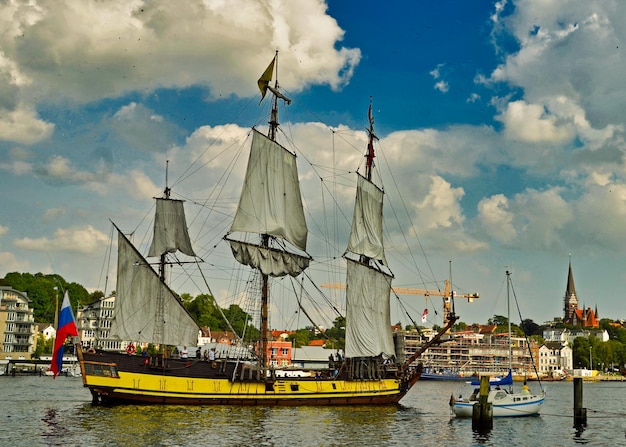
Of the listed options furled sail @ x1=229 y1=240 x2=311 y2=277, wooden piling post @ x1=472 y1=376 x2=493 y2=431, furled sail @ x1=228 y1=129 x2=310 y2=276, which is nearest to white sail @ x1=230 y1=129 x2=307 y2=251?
furled sail @ x1=228 y1=129 x2=310 y2=276

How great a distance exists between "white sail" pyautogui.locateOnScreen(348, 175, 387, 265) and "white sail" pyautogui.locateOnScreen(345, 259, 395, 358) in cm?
198

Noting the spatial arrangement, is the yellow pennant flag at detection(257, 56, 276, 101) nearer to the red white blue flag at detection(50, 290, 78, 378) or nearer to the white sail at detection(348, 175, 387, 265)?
the white sail at detection(348, 175, 387, 265)

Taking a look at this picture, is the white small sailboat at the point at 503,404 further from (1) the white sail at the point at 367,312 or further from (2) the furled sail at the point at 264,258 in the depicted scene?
(2) the furled sail at the point at 264,258

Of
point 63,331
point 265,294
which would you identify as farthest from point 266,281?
point 63,331

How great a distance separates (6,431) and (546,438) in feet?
120

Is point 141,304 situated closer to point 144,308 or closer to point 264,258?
point 144,308

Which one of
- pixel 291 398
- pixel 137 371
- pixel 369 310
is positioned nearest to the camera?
pixel 137 371

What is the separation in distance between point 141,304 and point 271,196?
16418mm

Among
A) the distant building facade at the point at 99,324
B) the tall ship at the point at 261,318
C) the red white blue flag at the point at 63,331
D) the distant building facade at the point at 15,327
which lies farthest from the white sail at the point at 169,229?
the distant building facade at the point at 99,324

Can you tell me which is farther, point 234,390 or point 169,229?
point 169,229

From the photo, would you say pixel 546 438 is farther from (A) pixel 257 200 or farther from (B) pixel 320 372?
(A) pixel 257 200

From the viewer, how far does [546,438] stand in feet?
174

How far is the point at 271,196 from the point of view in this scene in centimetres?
7494

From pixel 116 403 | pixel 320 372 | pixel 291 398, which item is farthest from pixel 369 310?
pixel 116 403
